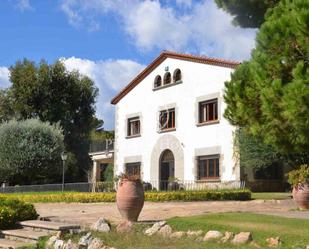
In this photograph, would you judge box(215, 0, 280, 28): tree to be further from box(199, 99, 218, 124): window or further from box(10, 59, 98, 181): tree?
box(10, 59, 98, 181): tree

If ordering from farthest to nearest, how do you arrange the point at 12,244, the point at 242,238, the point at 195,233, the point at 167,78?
1. the point at 167,78
2. the point at 12,244
3. the point at 195,233
4. the point at 242,238

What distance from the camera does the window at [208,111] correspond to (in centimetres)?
3071

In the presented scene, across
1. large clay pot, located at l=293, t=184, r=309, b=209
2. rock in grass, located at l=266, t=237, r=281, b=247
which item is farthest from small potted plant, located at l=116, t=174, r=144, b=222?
large clay pot, located at l=293, t=184, r=309, b=209

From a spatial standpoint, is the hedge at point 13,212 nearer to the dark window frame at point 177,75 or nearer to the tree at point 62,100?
the dark window frame at point 177,75

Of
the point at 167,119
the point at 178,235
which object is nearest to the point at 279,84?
the point at 178,235

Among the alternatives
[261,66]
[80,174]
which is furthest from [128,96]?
[261,66]

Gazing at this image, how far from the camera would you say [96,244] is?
32.9 ft

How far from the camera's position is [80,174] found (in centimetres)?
4662

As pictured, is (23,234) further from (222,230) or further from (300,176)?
(300,176)

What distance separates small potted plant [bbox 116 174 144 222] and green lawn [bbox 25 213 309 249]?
0.53 metres

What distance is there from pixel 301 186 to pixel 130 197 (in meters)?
6.88

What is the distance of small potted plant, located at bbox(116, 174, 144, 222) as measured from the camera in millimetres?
11453

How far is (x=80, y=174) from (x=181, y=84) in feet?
58.1

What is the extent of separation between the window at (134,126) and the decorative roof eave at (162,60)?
218 centimetres
